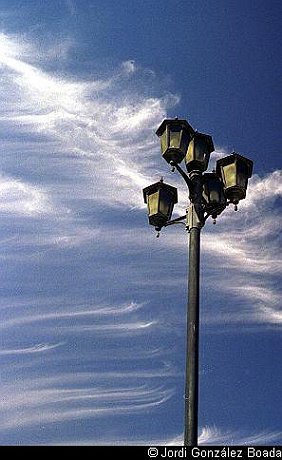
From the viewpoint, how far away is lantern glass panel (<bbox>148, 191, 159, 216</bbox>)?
7.67 meters

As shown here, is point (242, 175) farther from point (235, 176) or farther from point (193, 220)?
point (193, 220)

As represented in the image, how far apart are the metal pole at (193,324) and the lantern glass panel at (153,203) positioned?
0.46 metres

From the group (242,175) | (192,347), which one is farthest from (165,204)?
(192,347)

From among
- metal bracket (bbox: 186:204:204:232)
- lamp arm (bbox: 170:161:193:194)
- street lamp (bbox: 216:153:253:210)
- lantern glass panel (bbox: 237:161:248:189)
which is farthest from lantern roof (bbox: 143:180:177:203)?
lantern glass panel (bbox: 237:161:248:189)

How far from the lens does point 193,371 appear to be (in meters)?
6.35

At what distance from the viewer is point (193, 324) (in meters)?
6.64

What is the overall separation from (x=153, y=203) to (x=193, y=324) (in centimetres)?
190

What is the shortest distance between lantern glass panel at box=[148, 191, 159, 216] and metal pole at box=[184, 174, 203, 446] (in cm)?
46

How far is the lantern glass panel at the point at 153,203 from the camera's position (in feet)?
25.2

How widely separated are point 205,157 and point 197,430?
12.0ft

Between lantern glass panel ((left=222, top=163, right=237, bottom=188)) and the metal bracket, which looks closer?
the metal bracket

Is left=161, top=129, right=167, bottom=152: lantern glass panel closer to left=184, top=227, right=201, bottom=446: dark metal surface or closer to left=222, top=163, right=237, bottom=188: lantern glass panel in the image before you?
left=222, top=163, right=237, bottom=188: lantern glass panel
